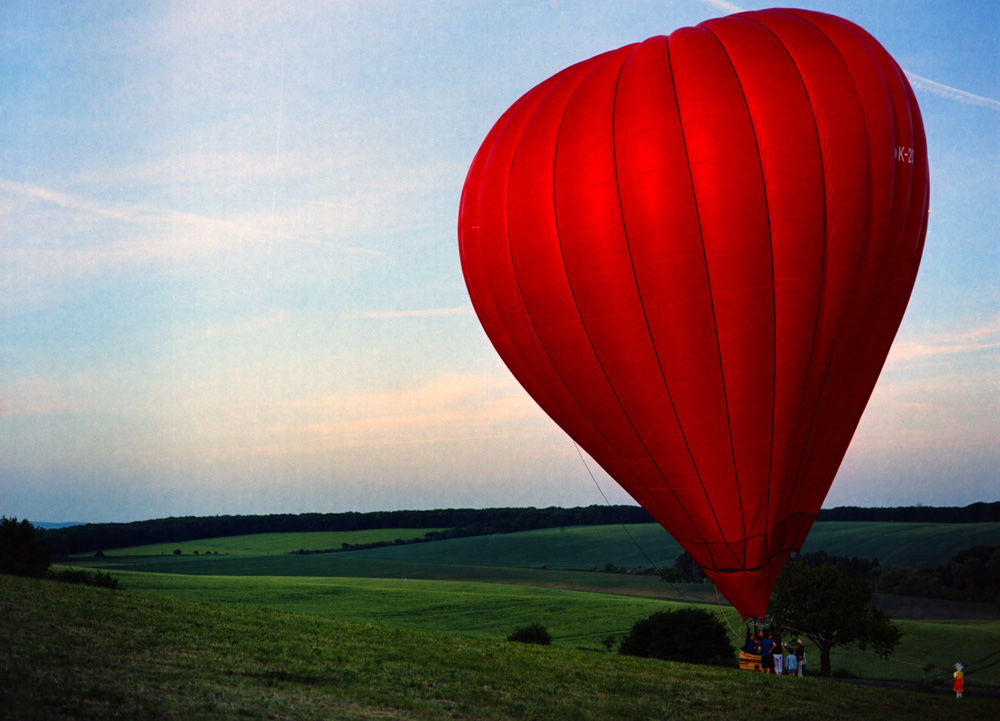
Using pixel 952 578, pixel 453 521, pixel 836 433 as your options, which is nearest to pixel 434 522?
pixel 453 521

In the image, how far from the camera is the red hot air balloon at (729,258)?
1520cm

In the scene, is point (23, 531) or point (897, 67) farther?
point (23, 531)

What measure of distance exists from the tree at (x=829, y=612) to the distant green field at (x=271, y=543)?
50.0 metres

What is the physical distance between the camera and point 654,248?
1542cm

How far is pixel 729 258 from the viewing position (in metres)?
15.2

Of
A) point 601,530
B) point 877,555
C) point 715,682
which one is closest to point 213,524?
point 601,530

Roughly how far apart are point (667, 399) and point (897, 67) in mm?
7795

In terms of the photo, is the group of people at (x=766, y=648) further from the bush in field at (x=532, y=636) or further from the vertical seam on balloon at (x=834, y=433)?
the bush in field at (x=532, y=636)

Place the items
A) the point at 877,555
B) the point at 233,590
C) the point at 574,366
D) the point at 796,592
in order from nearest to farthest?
1. the point at 574,366
2. the point at 796,592
3. the point at 233,590
4. the point at 877,555

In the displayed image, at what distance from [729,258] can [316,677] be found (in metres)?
9.59

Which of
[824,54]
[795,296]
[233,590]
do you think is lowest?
[233,590]

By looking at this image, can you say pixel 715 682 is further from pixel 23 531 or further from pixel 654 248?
pixel 23 531

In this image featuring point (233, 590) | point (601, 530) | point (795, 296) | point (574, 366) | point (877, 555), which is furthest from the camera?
point (601, 530)

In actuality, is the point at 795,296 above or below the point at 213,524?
above
